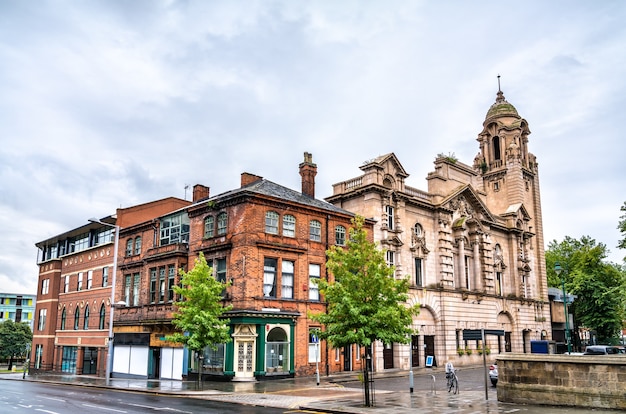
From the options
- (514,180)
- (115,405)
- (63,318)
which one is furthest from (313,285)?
(514,180)

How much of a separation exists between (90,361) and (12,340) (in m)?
42.5

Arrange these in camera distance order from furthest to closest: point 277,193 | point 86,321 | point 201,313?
point 86,321 < point 277,193 < point 201,313

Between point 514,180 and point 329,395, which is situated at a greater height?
point 514,180

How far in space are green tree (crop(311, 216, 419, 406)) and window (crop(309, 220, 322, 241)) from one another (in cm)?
1414

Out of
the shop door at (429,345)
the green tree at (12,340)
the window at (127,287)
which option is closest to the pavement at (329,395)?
the window at (127,287)

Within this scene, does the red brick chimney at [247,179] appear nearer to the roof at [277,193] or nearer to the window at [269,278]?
the roof at [277,193]

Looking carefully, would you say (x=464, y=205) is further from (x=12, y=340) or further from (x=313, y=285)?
(x=12, y=340)

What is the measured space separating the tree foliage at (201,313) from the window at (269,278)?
388 cm

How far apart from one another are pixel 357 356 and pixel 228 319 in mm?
11012

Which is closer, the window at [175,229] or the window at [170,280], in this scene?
the window at [170,280]

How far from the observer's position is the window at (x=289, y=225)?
35156mm

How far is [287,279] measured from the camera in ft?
113

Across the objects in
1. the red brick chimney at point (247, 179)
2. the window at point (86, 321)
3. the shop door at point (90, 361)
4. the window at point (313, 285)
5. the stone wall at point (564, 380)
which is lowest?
the shop door at point (90, 361)

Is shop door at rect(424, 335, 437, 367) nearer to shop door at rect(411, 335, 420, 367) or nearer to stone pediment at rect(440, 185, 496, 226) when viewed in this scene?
shop door at rect(411, 335, 420, 367)
